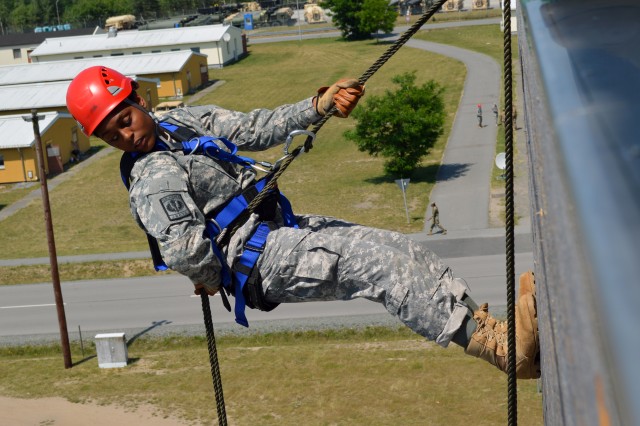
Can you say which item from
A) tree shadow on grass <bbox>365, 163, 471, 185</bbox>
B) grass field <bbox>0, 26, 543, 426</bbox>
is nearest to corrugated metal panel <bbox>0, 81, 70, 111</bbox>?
grass field <bbox>0, 26, 543, 426</bbox>

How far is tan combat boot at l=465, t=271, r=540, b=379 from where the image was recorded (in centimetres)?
506

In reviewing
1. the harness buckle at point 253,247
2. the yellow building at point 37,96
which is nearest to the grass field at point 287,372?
the harness buckle at point 253,247

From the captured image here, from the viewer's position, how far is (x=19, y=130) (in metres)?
50.6

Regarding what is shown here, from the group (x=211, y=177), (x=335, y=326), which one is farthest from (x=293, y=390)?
(x=211, y=177)

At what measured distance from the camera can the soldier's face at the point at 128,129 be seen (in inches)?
241

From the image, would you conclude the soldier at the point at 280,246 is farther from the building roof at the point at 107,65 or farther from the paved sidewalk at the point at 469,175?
the building roof at the point at 107,65

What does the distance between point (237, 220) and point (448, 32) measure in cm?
8508

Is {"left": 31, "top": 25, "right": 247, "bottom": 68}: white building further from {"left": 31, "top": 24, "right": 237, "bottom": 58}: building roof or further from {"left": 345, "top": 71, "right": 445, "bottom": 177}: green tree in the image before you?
{"left": 345, "top": 71, "right": 445, "bottom": 177}: green tree

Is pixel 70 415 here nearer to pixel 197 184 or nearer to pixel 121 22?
pixel 197 184

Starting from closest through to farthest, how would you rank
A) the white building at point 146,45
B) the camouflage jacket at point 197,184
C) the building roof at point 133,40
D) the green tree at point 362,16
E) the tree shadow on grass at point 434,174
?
the camouflage jacket at point 197,184 < the tree shadow on grass at point 434,174 < the white building at point 146,45 < the building roof at point 133,40 < the green tree at point 362,16

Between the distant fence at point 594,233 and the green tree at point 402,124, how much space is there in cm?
3719

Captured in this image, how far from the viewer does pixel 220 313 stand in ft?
89.8

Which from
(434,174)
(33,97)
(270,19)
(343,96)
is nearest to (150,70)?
(33,97)

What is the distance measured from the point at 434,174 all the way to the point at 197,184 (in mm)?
35304
